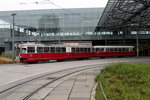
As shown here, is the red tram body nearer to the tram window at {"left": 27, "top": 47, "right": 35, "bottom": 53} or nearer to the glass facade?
the tram window at {"left": 27, "top": 47, "right": 35, "bottom": 53}

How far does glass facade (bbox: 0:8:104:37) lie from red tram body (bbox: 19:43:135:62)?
84.8ft

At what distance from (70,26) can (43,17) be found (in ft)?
29.2

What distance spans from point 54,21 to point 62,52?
4133 centimetres

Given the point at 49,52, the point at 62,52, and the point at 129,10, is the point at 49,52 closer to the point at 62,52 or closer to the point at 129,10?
the point at 62,52

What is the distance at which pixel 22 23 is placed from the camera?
264ft

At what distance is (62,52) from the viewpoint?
40531 mm

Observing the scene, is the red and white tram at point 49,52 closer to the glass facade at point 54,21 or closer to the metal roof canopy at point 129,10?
the metal roof canopy at point 129,10

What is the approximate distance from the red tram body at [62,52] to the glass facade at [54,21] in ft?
84.8

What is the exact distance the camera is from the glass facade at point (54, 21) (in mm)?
80125

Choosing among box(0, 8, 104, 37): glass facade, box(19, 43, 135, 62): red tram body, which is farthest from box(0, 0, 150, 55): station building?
box(19, 43, 135, 62): red tram body

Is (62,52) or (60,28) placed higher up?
(60,28)

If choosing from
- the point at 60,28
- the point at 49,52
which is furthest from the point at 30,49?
the point at 60,28

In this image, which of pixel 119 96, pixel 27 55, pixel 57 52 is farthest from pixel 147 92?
pixel 57 52

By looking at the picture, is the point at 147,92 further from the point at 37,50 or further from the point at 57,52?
the point at 57,52
